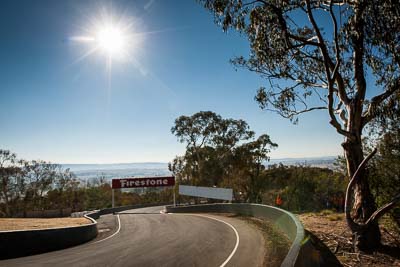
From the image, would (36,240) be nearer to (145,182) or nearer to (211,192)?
(211,192)

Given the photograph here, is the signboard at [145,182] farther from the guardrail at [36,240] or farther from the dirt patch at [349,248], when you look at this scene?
the dirt patch at [349,248]

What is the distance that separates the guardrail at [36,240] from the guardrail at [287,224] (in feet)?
32.7

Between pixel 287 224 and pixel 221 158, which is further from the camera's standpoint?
pixel 221 158

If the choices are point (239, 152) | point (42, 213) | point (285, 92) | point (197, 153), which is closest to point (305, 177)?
point (239, 152)

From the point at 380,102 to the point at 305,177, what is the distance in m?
24.5

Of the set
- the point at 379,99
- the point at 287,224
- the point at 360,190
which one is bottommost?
the point at 287,224

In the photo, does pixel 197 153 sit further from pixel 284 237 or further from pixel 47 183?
pixel 284 237

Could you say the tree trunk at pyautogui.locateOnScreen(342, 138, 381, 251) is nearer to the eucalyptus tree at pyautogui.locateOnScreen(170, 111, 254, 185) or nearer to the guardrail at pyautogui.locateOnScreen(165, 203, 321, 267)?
the guardrail at pyautogui.locateOnScreen(165, 203, 321, 267)

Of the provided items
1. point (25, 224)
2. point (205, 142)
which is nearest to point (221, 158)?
point (205, 142)

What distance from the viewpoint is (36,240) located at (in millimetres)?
13078

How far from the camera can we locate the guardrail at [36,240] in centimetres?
1207

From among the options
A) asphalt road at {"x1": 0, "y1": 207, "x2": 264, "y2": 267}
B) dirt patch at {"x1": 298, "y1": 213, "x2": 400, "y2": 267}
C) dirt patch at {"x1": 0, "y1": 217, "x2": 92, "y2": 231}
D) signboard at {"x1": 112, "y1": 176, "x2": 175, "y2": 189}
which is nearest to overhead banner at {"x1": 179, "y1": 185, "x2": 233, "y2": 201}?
signboard at {"x1": 112, "y1": 176, "x2": 175, "y2": 189}

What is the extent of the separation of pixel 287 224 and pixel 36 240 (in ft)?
35.3

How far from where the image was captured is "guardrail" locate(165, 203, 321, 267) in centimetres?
683
